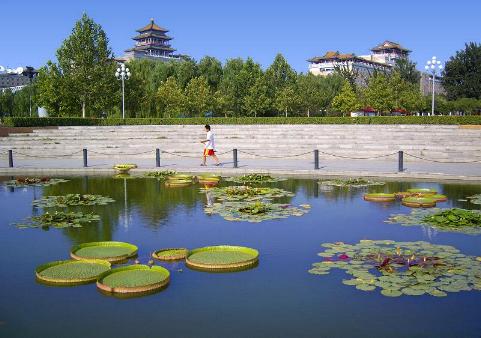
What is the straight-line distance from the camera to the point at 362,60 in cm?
10000

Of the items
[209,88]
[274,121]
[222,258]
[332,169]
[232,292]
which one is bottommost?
[232,292]

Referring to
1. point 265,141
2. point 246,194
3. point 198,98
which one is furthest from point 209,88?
point 246,194

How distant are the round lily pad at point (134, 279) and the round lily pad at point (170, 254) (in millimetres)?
656

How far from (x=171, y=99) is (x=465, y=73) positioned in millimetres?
33618

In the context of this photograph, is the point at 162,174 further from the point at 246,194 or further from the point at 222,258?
the point at 222,258

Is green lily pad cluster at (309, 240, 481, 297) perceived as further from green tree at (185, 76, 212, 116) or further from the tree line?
green tree at (185, 76, 212, 116)

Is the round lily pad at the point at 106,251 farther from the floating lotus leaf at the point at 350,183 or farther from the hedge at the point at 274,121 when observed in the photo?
the hedge at the point at 274,121

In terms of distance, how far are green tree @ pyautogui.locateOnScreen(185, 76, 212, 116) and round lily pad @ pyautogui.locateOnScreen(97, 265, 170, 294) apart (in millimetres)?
42624

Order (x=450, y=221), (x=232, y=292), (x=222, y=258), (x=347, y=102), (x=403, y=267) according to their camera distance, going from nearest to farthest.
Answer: (x=232, y=292) < (x=403, y=267) < (x=222, y=258) < (x=450, y=221) < (x=347, y=102)

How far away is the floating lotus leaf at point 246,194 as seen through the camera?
12.2m

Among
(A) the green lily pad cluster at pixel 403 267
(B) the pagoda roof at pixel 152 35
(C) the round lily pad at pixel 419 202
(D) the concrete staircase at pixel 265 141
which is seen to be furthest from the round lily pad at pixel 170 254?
(B) the pagoda roof at pixel 152 35

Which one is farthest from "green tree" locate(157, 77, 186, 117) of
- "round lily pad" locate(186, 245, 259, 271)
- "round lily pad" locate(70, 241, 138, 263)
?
"round lily pad" locate(186, 245, 259, 271)

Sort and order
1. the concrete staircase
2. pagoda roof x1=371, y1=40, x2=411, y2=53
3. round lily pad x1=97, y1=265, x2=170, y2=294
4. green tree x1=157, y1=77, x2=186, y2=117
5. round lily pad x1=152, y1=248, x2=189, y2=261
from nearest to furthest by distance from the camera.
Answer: round lily pad x1=97, y1=265, x2=170, y2=294 → round lily pad x1=152, y1=248, x2=189, y2=261 → the concrete staircase → green tree x1=157, y1=77, x2=186, y2=117 → pagoda roof x1=371, y1=40, x2=411, y2=53

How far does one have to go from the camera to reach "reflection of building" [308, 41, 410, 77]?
9550cm
